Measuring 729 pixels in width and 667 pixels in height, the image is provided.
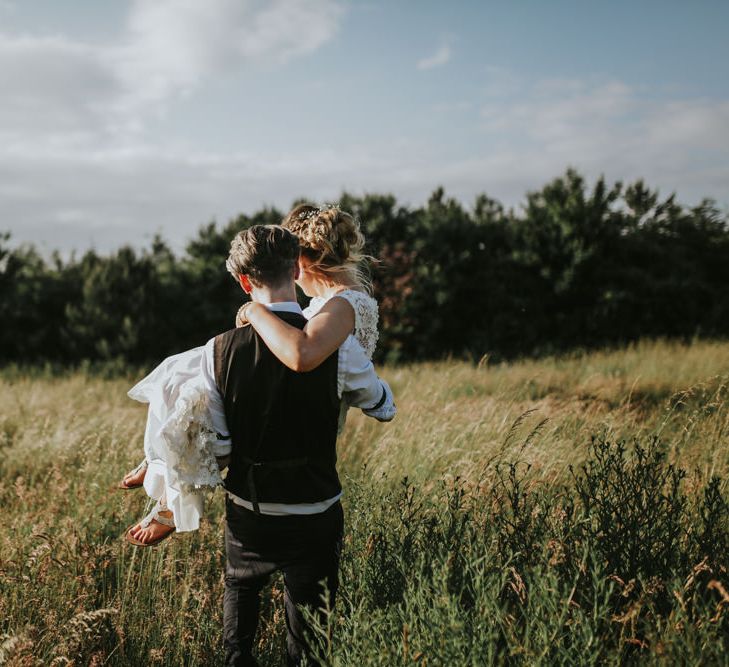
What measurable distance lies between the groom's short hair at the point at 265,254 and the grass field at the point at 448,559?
116 centimetres

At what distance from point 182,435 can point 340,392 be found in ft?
1.92

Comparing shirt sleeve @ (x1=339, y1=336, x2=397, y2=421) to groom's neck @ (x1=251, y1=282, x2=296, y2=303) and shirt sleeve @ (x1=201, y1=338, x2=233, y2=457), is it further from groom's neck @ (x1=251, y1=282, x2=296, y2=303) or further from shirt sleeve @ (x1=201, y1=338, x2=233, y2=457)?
shirt sleeve @ (x1=201, y1=338, x2=233, y2=457)

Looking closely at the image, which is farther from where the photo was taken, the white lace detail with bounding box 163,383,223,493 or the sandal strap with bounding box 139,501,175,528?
the sandal strap with bounding box 139,501,175,528

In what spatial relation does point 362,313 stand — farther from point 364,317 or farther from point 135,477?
point 135,477

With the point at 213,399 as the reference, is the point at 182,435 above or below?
below

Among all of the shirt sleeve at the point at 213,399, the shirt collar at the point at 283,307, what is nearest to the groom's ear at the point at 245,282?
the shirt collar at the point at 283,307

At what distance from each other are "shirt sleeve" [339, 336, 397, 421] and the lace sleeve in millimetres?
134

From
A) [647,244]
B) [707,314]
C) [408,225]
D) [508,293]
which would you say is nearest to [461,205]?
[408,225]

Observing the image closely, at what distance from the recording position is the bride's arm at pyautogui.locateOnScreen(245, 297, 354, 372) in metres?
2.10

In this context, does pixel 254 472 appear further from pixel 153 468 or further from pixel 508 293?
pixel 508 293

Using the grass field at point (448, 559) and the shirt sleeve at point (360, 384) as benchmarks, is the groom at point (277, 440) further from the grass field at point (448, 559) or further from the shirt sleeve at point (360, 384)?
the grass field at point (448, 559)

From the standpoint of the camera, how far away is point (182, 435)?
7.40 feet

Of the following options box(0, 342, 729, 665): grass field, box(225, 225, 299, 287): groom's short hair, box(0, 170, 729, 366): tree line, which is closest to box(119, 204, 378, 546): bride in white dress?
box(225, 225, 299, 287): groom's short hair

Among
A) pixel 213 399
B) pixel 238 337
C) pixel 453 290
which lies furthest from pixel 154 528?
pixel 453 290
